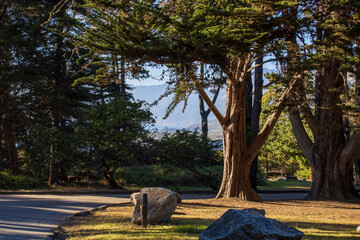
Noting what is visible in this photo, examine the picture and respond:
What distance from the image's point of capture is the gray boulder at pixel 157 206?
32.2ft

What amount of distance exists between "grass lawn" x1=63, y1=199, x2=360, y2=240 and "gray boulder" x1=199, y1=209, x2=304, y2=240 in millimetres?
2330

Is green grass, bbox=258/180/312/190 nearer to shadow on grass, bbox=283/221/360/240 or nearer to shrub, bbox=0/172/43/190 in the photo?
shrub, bbox=0/172/43/190

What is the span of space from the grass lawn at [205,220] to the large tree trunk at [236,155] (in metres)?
0.57

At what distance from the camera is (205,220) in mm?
10758

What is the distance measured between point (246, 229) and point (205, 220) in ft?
17.9

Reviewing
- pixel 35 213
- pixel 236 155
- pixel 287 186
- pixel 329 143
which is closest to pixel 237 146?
pixel 236 155

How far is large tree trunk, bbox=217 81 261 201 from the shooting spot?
1588 centimetres

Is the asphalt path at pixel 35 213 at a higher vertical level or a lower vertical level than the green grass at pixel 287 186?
higher

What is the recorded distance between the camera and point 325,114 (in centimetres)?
1758

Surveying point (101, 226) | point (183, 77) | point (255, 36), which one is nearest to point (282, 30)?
point (255, 36)

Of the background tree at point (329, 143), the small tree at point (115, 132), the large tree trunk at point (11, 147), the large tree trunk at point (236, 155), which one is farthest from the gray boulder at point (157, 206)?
the large tree trunk at point (11, 147)

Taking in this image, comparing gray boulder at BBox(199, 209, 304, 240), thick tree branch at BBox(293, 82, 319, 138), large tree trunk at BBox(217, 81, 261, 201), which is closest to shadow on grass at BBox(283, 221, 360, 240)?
gray boulder at BBox(199, 209, 304, 240)

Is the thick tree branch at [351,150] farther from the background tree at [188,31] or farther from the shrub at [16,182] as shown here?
the shrub at [16,182]

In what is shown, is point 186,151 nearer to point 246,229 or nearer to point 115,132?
point 115,132
